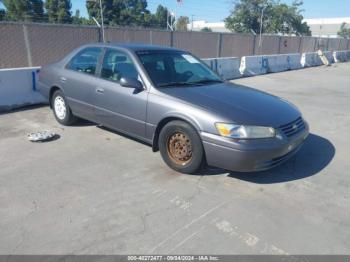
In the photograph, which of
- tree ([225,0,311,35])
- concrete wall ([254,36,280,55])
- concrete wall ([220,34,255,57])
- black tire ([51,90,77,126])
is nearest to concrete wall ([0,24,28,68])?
black tire ([51,90,77,126])

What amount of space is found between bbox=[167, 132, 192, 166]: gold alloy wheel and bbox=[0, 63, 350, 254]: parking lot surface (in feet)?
A: 0.65

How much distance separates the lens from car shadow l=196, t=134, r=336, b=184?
12.9 feet

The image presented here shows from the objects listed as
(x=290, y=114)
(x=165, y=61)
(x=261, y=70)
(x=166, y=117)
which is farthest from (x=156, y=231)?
(x=261, y=70)

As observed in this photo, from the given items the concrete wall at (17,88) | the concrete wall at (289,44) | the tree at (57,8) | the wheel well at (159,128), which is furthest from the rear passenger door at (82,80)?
the tree at (57,8)

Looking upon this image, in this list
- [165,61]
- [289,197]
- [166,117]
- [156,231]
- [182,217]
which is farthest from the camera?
[165,61]

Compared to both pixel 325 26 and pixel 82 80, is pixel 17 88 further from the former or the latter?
pixel 325 26

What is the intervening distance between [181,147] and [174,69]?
4.42 feet

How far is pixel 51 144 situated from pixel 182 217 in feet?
9.12

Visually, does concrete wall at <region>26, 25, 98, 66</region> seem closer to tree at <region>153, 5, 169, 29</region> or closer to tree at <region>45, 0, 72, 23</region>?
tree at <region>45, 0, 72, 23</region>

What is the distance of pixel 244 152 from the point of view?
3414 millimetres

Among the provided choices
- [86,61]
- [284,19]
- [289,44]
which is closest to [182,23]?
[284,19]

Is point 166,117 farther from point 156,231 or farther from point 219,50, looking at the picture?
point 219,50

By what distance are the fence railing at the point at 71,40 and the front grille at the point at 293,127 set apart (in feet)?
31.6

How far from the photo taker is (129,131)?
4.46 meters
